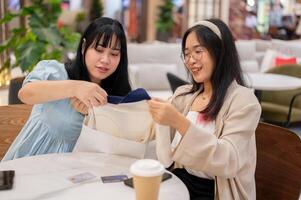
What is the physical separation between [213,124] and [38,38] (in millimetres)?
2860

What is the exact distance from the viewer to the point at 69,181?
134 cm

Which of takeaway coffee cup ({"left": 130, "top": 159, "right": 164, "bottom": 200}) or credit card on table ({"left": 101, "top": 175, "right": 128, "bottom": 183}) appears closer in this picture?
takeaway coffee cup ({"left": 130, "top": 159, "right": 164, "bottom": 200})

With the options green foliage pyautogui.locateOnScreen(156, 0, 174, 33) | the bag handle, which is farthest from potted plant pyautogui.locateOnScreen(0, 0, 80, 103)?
green foliage pyautogui.locateOnScreen(156, 0, 174, 33)

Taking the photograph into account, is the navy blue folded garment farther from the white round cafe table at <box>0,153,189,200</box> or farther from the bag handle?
the white round cafe table at <box>0,153,189,200</box>

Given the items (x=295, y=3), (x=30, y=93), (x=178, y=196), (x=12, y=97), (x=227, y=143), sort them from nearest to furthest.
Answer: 1. (x=178, y=196)
2. (x=227, y=143)
3. (x=30, y=93)
4. (x=12, y=97)
5. (x=295, y=3)

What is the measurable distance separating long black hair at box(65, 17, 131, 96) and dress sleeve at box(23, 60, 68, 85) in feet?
0.13

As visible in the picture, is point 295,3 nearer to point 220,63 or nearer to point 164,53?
point 164,53

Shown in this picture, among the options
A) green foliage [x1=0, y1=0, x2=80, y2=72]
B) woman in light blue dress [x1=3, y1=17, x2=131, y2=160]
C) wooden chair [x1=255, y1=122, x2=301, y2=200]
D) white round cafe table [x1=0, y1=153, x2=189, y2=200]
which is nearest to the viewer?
white round cafe table [x1=0, y1=153, x2=189, y2=200]

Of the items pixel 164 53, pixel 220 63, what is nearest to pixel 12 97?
pixel 220 63

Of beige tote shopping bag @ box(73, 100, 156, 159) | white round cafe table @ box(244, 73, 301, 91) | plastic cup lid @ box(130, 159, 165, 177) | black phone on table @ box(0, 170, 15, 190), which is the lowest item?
white round cafe table @ box(244, 73, 301, 91)

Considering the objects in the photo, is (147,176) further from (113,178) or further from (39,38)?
(39,38)

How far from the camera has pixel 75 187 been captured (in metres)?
1.30

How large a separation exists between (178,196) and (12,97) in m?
2.19

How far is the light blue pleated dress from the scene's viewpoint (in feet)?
6.03
